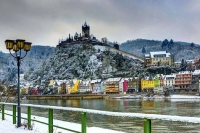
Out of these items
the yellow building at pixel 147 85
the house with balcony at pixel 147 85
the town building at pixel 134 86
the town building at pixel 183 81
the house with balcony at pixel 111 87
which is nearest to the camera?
the town building at pixel 183 81

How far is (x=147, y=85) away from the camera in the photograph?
144 metres

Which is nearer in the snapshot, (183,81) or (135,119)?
(135,119)

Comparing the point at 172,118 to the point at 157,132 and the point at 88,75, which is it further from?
the point at 88,75

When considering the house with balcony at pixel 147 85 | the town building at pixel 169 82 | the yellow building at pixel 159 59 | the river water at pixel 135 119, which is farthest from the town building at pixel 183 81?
the river water at pixel 135 119

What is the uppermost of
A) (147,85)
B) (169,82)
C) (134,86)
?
(169,82)

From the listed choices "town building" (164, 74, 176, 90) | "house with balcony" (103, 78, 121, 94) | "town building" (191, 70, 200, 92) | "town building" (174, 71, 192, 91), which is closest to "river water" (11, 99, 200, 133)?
"town building" (191, 70, 200, 92)

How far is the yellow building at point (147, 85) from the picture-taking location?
5648 inches

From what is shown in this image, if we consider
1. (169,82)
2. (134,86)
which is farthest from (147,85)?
(169,82)

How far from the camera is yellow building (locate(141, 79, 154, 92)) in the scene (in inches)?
5648

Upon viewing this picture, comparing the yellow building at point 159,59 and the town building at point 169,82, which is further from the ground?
the yellow building at point 159,59

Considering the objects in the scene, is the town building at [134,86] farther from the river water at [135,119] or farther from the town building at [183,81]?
the river water at [135,119]

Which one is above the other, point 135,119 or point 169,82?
point 169,82

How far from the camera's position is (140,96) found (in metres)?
130

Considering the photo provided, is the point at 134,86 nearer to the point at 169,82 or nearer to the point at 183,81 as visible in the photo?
the point at 169,82
